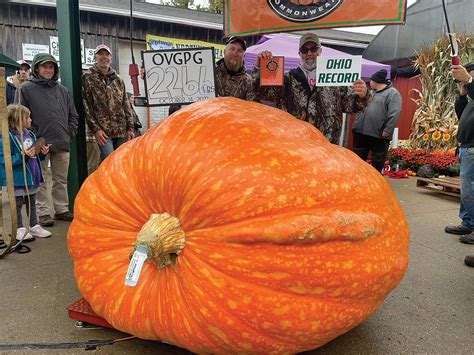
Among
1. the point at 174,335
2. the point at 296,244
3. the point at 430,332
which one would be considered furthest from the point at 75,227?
→ the point at 430,332

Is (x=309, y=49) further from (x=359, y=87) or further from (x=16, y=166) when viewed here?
(x=16, y=166)

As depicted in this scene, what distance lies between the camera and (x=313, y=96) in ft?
10.8

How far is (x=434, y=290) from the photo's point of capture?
2652 mm

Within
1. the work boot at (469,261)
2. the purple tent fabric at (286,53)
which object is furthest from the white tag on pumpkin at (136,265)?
the purple tent fabric at (286,53)

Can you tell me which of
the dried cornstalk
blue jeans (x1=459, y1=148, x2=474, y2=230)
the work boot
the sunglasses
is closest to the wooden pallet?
blue jeans (x1=459, y1=148, x2=474, y2=230)

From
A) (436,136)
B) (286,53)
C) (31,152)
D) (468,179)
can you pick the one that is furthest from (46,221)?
(436,136)

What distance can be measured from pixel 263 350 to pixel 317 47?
2.68 m

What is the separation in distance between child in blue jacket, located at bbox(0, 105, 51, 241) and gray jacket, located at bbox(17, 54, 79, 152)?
229 millimetres

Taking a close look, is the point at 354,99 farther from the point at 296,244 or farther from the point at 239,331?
the point at 239,331

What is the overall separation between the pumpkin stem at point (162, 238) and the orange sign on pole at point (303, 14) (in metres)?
2.32

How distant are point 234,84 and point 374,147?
134 inches

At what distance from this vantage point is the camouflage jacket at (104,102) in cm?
414

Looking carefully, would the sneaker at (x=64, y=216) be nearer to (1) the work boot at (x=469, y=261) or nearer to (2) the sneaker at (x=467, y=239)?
(1) the work boot at (x=469, y=261)

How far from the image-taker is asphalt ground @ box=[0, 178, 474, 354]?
1.93 m
